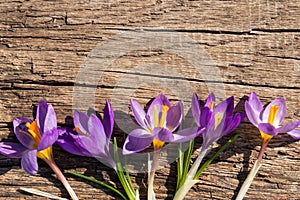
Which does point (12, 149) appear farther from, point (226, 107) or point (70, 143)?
point (226, 107)

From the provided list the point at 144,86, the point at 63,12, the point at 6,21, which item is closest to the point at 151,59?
the point at 144,86

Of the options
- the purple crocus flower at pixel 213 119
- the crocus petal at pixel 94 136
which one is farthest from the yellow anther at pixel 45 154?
the purple crocus flower at pixel 213 119

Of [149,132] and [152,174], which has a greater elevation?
[149,132]

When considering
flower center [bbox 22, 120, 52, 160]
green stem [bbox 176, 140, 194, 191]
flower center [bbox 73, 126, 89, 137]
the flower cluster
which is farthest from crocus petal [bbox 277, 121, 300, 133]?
flower center [bbox 22, 120, 52, 160]

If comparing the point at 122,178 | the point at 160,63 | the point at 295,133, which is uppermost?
the point at 160,63

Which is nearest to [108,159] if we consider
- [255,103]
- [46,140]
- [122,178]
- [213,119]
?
[122,178]
